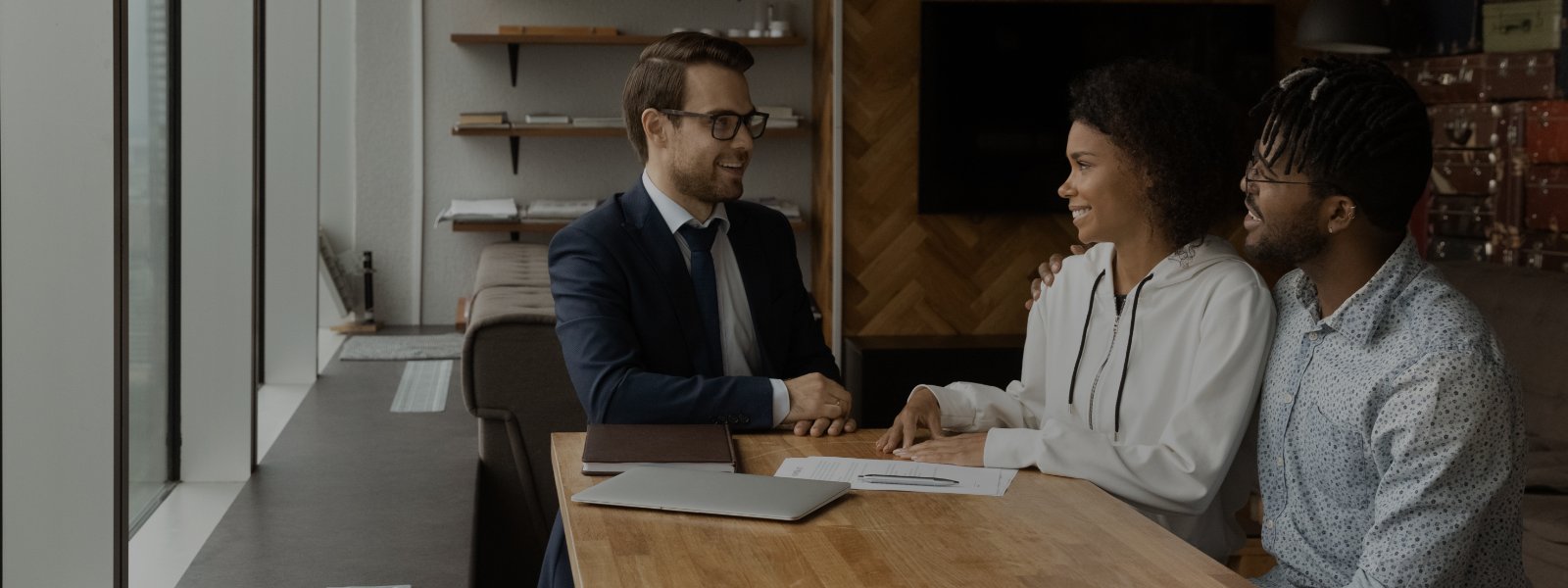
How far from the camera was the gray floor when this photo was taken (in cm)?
283

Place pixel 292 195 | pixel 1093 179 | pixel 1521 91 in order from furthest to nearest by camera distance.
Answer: pixel 292 195, pixel 1521 91, pixel 1093 179

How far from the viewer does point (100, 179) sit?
2404 mm

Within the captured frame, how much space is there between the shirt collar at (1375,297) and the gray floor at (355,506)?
168 centimetres

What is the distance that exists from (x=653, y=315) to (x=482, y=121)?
13.3 feet

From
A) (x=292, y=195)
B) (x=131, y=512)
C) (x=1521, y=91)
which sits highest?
(x=1521, y=91)

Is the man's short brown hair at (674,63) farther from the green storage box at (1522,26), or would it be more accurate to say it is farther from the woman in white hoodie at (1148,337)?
the green storage box at (1522,26)

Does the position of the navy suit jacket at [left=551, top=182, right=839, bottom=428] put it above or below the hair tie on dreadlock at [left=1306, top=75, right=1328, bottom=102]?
below

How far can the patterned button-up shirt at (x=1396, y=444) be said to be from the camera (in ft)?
5.04

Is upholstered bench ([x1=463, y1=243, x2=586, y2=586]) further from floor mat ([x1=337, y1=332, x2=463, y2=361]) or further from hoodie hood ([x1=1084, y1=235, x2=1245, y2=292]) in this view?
floor mat ([x1=337, y1=332, x2=463, y2=361])

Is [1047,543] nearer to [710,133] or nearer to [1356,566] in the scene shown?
[1356,566]

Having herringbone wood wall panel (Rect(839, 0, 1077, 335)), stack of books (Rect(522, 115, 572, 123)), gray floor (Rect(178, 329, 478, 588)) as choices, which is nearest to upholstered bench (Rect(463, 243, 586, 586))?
gray floor (Rect(178, 329, 478, 588))

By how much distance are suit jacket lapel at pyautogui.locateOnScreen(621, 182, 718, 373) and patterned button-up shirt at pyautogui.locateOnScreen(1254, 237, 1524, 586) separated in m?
0.89

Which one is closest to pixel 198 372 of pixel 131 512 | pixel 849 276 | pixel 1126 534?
pixel 131 512

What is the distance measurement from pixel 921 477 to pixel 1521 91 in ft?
11.9
